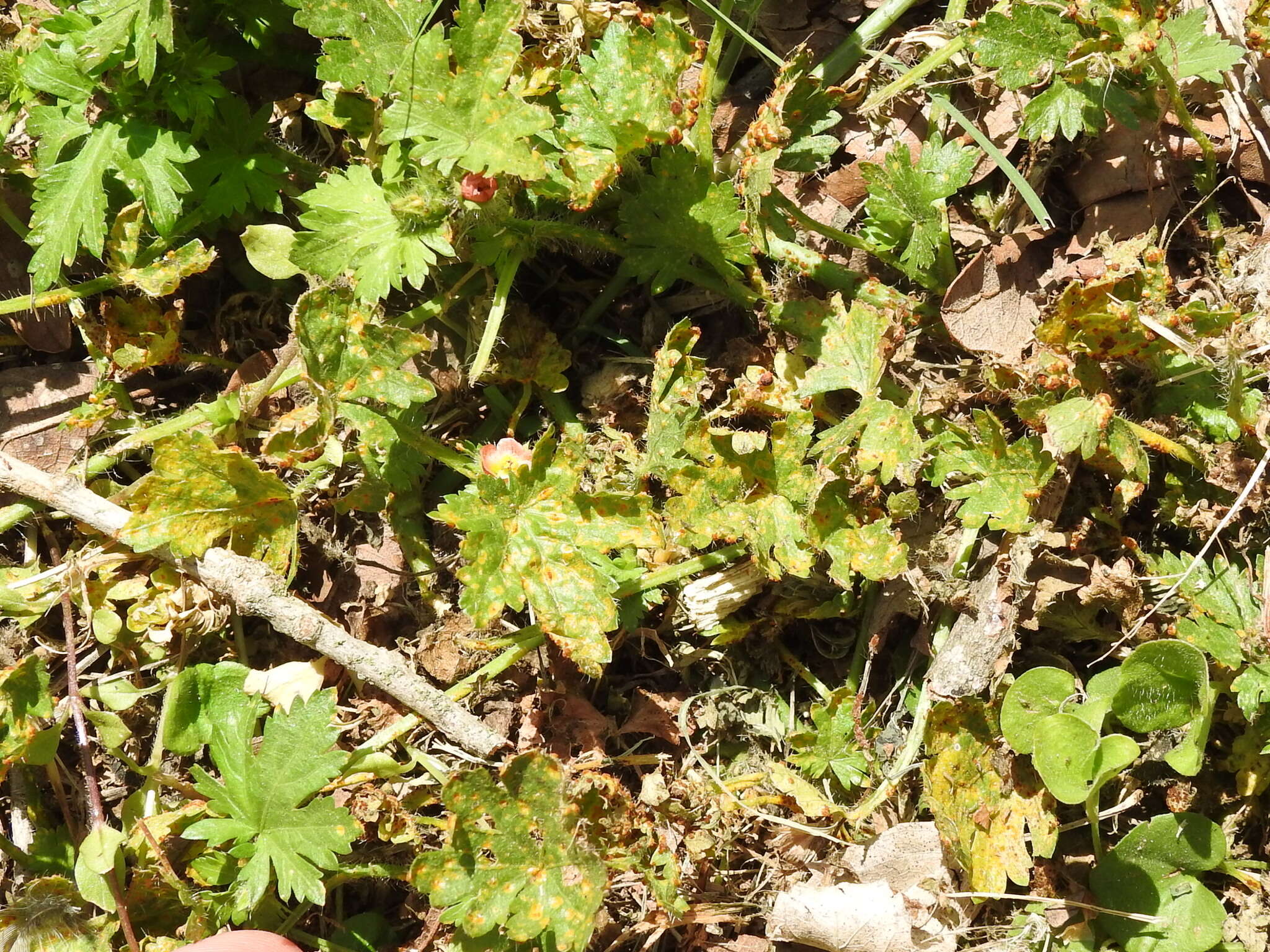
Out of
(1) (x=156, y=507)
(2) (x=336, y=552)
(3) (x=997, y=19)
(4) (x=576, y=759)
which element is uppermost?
(3) (x=997, y=19)

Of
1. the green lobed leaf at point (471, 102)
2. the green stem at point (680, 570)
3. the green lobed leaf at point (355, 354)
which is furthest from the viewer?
the green stem at point (680, 570)

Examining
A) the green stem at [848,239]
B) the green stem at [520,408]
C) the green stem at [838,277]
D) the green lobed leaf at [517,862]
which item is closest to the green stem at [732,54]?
the green stem at [848,239]

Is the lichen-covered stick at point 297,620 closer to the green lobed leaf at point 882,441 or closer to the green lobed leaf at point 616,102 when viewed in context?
the green lobed leaf at point 882,441

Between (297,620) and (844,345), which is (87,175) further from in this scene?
(844,345)

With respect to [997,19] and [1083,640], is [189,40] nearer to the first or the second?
[997,19]

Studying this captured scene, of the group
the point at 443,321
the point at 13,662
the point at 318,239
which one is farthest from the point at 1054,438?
the point at 13,662

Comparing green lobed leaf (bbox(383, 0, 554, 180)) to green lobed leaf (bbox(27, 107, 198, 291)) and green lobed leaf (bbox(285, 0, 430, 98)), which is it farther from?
green lobed leaf (bbox(27, 107, 198, 291))

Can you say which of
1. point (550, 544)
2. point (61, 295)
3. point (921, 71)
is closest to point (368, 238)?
point (550, 544)
